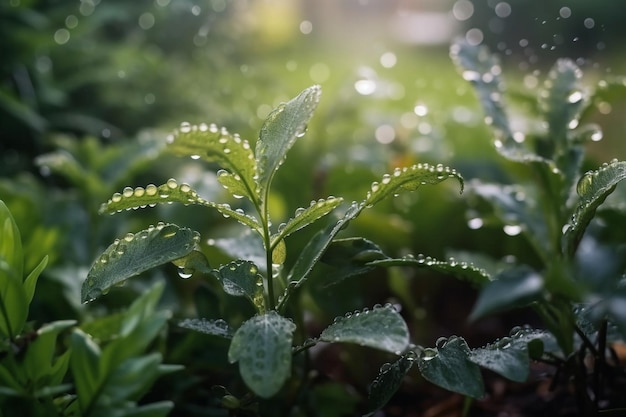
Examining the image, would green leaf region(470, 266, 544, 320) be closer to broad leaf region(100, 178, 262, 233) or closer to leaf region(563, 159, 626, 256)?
leaf region(563, 159, 626, 256)

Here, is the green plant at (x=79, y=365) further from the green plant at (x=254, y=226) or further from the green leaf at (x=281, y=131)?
the green leaf at (x=281, y=131)

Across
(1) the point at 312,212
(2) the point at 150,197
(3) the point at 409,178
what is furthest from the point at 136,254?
(3) the point at 409,178

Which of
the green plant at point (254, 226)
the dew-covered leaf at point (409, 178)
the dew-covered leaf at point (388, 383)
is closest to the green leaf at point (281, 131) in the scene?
the green plant at point (254, 226)

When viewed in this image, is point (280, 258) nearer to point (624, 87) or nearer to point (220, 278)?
point (220, 278)

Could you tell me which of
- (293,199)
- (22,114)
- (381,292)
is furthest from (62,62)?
(381,292)

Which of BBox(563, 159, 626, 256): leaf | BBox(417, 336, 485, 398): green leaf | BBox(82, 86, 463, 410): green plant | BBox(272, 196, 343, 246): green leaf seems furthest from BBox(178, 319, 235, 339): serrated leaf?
BBox(563, 159, 626, 256): leaf
